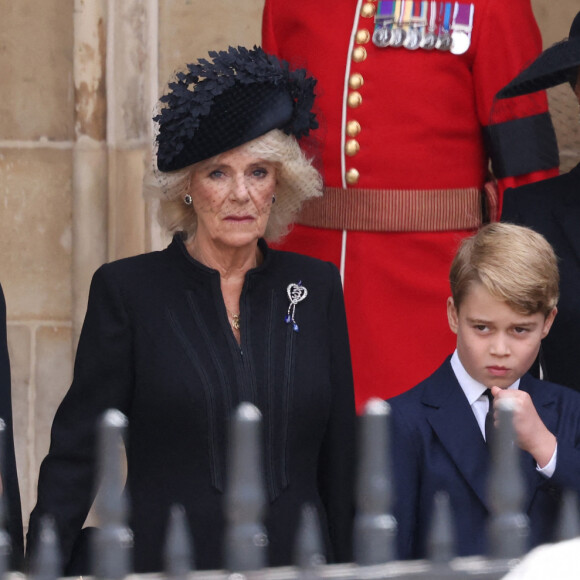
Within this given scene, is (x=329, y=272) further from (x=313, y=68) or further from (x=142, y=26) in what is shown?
(x=142, y=26)

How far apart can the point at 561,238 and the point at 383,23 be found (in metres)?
0.79

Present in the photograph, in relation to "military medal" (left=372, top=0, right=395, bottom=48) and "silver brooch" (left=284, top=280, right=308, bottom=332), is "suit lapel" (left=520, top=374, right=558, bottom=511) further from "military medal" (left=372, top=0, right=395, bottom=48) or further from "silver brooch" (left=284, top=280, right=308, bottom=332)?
"military medal" (left=372, top=0, right=395, bottom=48)

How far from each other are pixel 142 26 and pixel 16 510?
1.87 metres

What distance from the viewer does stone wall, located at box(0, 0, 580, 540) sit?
3873mm

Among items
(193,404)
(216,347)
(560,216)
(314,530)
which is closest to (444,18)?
(560,216)

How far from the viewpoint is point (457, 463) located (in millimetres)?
2275

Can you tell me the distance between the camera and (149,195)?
2803 millimetres

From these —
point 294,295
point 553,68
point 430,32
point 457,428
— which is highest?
point 430,32

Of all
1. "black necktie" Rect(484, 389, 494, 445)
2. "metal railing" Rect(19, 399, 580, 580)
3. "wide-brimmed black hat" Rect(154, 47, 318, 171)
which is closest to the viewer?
"metal railing" Rect(19, 399, 580, 580)

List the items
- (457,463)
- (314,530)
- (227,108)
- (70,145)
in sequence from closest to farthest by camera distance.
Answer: (314,530), (457,463), (227,108), (70,145)

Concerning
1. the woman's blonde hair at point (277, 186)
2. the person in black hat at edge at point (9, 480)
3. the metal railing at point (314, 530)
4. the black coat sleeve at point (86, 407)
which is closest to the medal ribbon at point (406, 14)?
the woman's blonde hair at point (277, 186)

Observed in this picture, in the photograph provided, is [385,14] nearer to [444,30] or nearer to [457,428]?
[444,30]

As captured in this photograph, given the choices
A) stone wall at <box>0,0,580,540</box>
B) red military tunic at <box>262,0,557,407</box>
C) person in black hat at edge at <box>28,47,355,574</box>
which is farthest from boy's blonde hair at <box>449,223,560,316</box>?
stone wall at <box>0,0,580,540</box>

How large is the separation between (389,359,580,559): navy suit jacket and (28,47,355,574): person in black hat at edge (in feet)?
0.81
